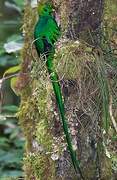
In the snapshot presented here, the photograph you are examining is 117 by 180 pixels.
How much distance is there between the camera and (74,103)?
68.5 inches

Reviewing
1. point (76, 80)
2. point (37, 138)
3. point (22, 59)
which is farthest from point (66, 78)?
point (22, 59)

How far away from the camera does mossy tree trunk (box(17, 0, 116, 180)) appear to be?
168 centimetres

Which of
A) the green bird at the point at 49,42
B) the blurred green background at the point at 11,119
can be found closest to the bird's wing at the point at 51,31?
the green bird at the point at 49,42

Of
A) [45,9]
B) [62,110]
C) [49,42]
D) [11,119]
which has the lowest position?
[11,119]

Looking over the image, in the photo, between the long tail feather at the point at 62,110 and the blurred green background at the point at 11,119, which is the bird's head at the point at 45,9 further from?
the blurred green background at the point at 11,119

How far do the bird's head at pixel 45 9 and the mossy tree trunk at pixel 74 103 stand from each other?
55 millimetres

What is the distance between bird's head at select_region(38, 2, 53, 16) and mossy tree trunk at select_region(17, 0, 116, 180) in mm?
55

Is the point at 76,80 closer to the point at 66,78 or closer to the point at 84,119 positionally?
the point at 66,78

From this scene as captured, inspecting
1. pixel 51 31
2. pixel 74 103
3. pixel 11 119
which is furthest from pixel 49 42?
pixel 11 119

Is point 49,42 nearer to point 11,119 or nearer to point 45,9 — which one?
point 45,9

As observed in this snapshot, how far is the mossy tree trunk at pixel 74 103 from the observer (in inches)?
66.3

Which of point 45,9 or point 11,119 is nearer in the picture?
point 45,9

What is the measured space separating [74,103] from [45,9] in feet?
1.18

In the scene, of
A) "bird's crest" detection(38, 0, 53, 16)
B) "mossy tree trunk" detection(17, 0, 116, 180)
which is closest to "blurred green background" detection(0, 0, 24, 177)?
"mossy tree trunk" detection(17, 0, 116, 180)
